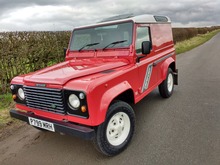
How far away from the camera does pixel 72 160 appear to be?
3.07 metres

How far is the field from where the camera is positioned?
6176mm

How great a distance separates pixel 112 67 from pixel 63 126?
4.05 ft

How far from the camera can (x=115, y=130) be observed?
3.16 meters

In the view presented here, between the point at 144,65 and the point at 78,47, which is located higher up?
the point at 78,47

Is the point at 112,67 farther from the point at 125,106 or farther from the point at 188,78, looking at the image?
the point at 188,78

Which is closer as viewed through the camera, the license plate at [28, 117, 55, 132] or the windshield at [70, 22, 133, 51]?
the license plate at [28, 117, 55, 132]

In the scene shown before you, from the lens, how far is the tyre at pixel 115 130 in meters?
2.87

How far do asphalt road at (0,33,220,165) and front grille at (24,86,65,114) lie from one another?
0.77 meters

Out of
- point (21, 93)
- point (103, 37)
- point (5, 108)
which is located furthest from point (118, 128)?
point (5, 108)

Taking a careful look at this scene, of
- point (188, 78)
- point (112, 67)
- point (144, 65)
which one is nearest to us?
point (112, 67)

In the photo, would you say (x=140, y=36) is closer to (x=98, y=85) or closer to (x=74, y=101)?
(x=98, y=85)

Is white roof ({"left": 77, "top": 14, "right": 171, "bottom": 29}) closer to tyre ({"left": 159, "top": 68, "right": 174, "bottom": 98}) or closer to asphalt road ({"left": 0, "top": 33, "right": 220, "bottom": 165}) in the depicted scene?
tyre ({"left": 159, "top": 68, "right": 174, "bottom": 98})

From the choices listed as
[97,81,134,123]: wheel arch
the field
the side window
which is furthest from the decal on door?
the field

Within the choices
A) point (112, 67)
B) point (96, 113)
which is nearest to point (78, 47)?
point (112, 67)
